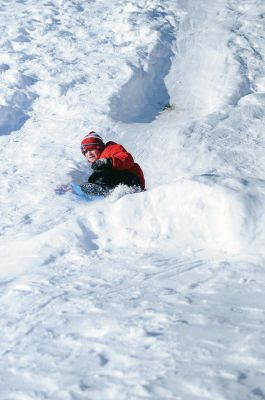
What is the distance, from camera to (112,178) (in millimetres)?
5121

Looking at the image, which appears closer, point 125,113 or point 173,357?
point 173,357

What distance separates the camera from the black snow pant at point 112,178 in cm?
509

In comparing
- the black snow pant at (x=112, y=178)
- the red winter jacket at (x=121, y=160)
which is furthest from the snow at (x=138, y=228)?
the red winter jacket at (x=121, y=160)

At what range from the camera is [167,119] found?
749 centimetres

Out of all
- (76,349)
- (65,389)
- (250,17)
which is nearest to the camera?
(65,389)

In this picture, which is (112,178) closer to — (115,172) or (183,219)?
(115,172)

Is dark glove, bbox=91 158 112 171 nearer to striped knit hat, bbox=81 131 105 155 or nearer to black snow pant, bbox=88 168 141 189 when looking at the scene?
black snow pant, bbox=88 168 141 189

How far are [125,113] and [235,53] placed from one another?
243 cm

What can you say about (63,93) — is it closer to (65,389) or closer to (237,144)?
(237,144)

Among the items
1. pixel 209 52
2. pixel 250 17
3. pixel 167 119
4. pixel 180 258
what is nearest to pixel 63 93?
pixel 167 119

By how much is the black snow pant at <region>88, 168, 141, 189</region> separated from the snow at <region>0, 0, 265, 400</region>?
0.33 meters

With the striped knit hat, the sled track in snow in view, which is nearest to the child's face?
the striped knit hat

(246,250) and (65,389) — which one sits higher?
(65,389)

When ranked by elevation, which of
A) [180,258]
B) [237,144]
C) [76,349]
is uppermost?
[76,349]
